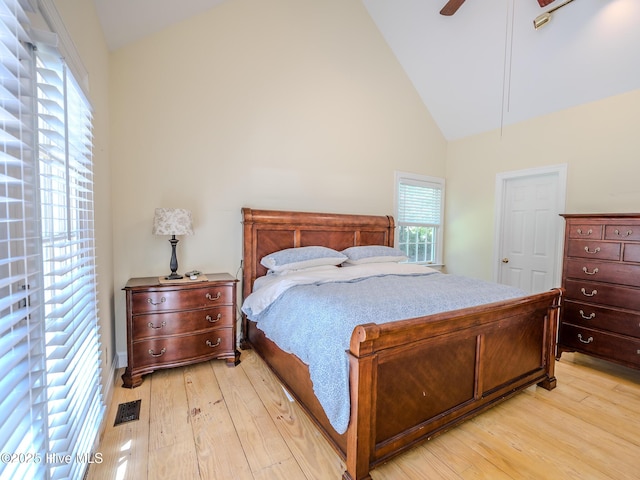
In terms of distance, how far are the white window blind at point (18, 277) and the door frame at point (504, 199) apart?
4.32 metres

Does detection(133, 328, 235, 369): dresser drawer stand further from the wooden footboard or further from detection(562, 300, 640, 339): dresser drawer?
detection(562, 300, 640, 339): dresser drawer

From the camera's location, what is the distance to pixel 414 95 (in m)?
4.27

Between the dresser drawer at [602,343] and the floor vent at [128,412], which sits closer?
the floor vent at [128,412]

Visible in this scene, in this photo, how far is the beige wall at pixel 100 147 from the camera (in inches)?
64.9

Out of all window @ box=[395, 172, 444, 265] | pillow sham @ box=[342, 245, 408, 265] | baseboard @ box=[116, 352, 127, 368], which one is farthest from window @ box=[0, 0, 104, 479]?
window @ box=[395, 172, 444, 265]

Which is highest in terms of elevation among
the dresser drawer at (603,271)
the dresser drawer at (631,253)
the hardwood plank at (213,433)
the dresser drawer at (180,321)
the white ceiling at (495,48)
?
the white ceiling at (495,48)

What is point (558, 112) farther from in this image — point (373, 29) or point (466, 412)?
point (466, 412)

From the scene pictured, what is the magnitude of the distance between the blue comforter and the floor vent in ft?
3.19

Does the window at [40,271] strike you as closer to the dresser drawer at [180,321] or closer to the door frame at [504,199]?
the dresser drawer at [180,321]

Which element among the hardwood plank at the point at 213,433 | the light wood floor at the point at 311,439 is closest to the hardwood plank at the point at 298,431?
the light wood floor at the point at 311,439

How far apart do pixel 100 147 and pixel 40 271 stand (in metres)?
1.46

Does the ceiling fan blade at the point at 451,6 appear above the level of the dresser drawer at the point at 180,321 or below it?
above

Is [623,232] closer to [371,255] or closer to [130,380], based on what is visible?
[371,255]

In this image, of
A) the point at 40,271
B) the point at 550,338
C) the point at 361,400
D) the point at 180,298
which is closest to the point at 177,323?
the point at 180,298
